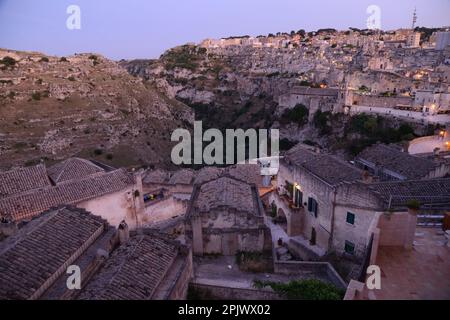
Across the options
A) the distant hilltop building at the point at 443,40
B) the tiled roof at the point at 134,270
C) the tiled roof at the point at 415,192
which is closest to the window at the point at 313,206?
the tiled roof at the point at 415,192

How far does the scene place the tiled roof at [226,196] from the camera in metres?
18.7

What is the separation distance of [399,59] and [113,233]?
3946 inches

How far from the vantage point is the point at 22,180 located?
2227cm

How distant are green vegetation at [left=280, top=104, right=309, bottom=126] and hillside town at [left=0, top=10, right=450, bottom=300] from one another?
1.62 feet

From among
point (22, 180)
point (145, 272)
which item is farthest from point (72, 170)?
point (145, 272)

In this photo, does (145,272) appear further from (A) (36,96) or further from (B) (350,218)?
(A) (36,96)

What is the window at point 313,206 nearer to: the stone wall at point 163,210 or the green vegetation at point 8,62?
the stone wall at point 163,210

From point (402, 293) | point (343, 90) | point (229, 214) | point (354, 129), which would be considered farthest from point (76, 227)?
point (343, 90)

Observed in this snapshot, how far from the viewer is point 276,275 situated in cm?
1612

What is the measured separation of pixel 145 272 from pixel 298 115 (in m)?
59.5

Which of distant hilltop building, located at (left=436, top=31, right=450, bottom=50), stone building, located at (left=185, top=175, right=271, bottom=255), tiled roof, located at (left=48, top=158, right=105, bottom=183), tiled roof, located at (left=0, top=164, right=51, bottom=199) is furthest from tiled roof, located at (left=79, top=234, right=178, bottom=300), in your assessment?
distant hilltop building, located at (left=436, top=31, right=450, bottom=50)

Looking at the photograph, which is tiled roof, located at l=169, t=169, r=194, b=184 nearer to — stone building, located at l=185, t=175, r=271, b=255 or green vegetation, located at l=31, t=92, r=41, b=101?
stone building, located at l=185, t=175, r=271, b=255

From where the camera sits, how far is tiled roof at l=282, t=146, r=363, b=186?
20820 mm
